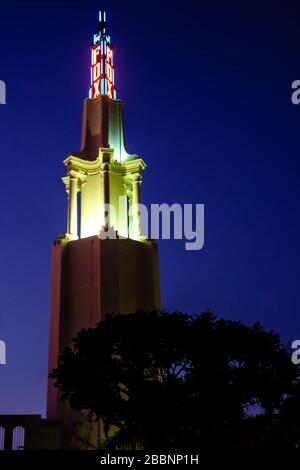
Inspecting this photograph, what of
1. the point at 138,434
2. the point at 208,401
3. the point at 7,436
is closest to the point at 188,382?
the point at 208,401

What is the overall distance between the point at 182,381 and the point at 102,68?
39508mm

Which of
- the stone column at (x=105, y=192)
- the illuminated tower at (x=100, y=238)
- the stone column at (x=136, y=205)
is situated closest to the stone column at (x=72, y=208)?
the illuminated tower at (x=100, y=238)

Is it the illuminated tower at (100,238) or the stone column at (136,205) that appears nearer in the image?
the illuminated tower at (100,238)

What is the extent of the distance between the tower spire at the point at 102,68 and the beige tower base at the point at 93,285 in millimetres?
16940

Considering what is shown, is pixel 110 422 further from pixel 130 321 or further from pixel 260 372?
pixel 260 372

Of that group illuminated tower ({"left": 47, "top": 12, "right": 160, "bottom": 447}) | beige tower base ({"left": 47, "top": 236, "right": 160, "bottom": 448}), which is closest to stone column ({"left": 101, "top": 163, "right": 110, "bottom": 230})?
illuminated tower ({"left": 47, "top": 12, "right": 160, "bottom": 447})

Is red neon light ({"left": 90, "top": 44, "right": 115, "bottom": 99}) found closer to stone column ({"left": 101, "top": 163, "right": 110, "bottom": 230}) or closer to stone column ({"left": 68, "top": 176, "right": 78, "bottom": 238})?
stone column ({"left": 101, "top": 163, "right": 110, "bottom": 230})

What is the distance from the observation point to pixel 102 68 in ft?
204

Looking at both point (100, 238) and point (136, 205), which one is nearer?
point (100, 238)

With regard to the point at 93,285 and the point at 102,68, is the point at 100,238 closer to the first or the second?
the point at 93,285

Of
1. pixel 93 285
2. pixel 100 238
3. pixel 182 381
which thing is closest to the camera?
pixel 182 381

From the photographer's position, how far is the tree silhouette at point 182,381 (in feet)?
97.9

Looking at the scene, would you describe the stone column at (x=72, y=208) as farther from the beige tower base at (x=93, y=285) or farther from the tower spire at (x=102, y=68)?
the tower spire at (x=102, y=68)

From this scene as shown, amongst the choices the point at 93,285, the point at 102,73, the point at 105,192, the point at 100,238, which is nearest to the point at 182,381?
the point at 93,285
